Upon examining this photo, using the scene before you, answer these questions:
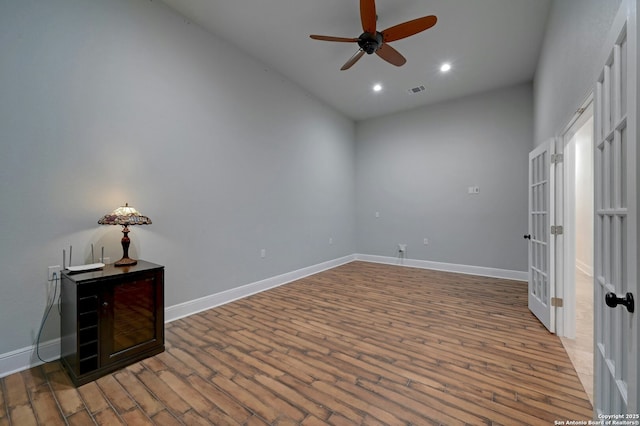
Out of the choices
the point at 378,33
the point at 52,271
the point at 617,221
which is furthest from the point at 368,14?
the point at 52,271

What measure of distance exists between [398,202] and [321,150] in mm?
1959

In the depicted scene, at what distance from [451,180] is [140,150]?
4872 millimetres

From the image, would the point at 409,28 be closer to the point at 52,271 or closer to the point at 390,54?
the point at 390,54

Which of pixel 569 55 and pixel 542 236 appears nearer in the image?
pixel 569 55

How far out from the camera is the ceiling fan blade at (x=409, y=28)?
7.43ft

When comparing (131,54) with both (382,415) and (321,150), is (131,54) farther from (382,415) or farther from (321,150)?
(382,415)

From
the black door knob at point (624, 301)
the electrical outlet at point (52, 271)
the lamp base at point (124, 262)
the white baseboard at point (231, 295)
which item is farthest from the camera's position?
the white baseboard at point (231, 295)

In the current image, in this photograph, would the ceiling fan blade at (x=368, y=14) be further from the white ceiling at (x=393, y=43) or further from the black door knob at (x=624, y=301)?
the black door knob at (x=624, y=301)

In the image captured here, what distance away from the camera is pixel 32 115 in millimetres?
1988

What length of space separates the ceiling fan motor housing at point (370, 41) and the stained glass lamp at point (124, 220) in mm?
2600

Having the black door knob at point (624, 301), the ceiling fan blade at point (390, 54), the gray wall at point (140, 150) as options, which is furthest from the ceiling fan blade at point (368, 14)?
the black door knob at point (624, 301)

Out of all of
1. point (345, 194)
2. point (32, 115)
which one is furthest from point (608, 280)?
point (345, 194)

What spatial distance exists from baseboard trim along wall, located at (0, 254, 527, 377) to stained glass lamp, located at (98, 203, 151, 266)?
0.75m

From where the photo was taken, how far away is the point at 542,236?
281 cm
